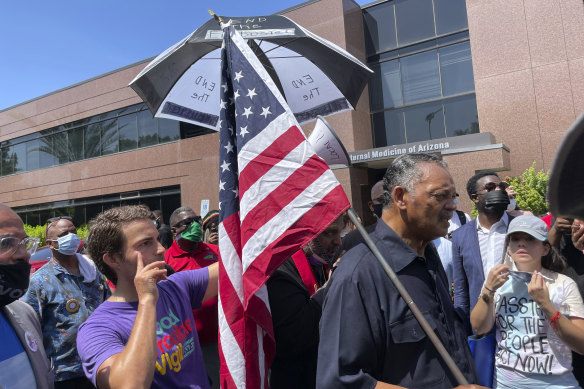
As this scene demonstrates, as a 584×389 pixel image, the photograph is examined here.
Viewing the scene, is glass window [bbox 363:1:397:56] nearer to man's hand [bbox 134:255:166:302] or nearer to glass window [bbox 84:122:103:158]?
glass window [bbox 84:122:103:158]

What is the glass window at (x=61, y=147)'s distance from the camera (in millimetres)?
25062

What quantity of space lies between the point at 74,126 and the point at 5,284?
84.1ft

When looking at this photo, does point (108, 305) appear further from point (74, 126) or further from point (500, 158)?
point (74, 126)

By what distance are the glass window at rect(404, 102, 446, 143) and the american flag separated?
14965mm

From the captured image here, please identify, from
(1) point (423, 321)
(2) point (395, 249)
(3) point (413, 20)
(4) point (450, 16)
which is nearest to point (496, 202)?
(2) point (395, 249)

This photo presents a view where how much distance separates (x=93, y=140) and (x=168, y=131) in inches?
225

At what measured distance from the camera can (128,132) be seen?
2244cm

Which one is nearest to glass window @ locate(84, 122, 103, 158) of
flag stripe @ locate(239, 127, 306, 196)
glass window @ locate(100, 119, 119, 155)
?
glass window @ locate(100, 119, 119, 155)

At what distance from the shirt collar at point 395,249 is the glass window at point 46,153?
90.6ft

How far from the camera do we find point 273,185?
2.36 m

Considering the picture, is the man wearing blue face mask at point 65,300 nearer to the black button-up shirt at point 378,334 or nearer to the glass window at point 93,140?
the black button-up shirt at point 378,334

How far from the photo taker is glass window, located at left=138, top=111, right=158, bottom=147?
21484 millimetres

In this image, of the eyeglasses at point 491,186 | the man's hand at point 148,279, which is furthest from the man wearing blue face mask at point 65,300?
the eyeglasses at point 491,186

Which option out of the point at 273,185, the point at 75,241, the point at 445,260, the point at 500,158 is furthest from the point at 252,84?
the point at 500,158
